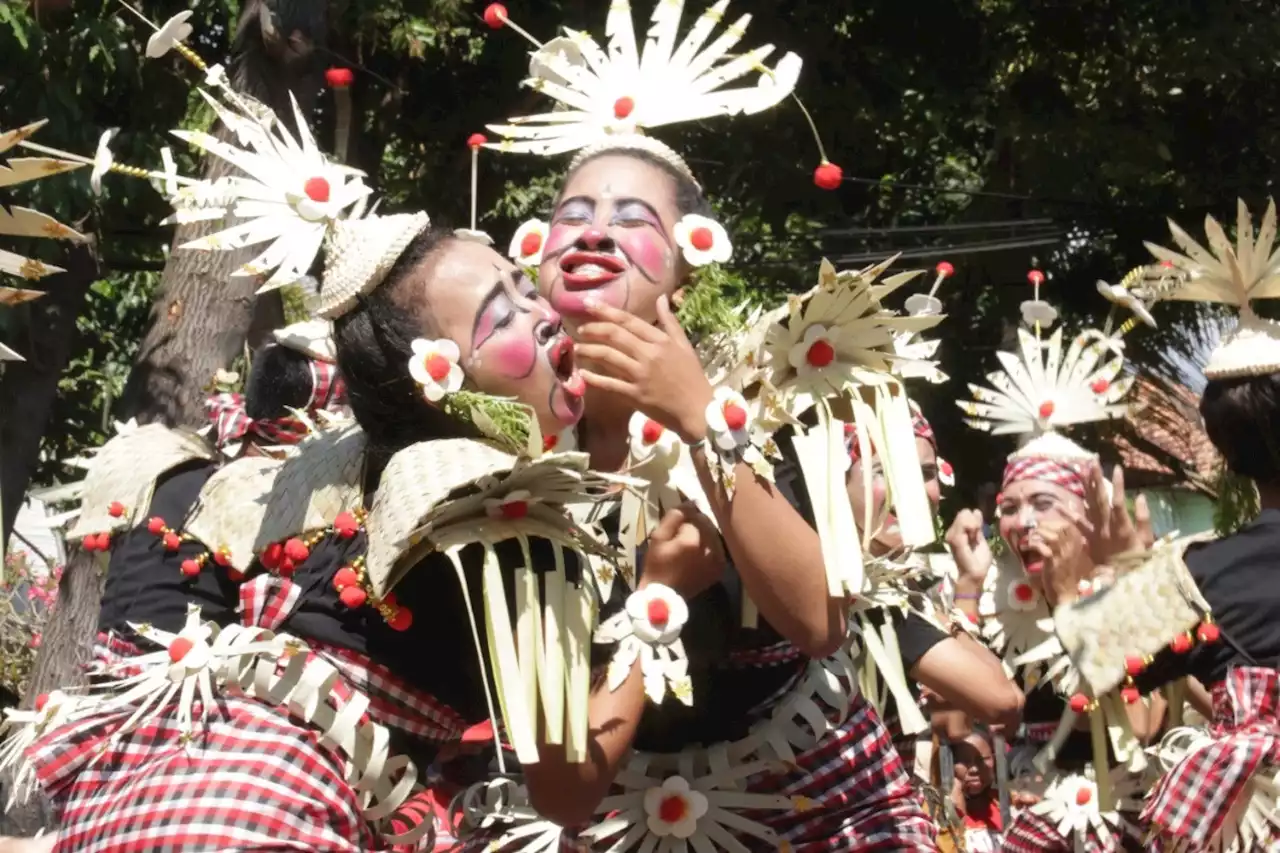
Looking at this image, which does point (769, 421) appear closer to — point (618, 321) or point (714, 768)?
point (618, 321)

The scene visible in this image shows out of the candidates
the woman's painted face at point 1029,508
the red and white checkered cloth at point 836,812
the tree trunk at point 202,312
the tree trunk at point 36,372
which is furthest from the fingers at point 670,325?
the tree trunk at point 36,372

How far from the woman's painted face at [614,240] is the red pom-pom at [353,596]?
0.62 metres

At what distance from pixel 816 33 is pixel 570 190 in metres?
6.13

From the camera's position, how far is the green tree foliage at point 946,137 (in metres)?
8.57

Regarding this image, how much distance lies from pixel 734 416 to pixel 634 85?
89 cm

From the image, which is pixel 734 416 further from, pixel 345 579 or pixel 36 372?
pixel 36 372

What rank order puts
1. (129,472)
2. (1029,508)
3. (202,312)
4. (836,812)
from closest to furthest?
(129,472), (836,812), (1029,508), (202,312)

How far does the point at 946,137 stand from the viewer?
10102 millimetres

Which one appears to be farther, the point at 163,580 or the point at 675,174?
the point at 675,174

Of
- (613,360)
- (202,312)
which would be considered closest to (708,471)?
(613,360)

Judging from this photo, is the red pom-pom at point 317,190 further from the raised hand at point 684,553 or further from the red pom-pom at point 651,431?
the raised hand at point 684,553

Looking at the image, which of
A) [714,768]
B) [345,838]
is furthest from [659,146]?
[345,838]

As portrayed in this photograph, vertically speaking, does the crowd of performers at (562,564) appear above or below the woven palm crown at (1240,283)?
below

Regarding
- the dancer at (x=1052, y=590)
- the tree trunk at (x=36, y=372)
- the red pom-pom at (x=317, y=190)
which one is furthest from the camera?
the tree trunk at (x=36, y=372)
